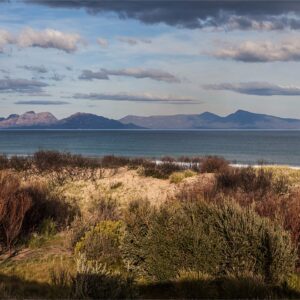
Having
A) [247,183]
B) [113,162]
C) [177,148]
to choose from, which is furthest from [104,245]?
[177,148]

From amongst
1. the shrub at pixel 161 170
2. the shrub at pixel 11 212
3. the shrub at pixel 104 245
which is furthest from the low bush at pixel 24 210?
the shrub at pixel 161 170

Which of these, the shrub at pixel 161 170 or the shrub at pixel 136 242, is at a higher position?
the shrub at pixel 136 242

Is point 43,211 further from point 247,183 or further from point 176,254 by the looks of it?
point 247,183

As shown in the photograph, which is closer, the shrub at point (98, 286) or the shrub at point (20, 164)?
the shrub at point (98, 286)

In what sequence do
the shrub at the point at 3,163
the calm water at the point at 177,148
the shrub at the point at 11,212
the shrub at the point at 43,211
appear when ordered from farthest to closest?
the calm water at the point at 177,148, the shrub at the point at 3,163, the shrub at the point at 43,211, the shrub at the point at 11,212

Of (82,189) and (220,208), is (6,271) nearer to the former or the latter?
(220,208)

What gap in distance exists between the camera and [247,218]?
25.8 ft

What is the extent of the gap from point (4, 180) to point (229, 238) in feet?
21.8

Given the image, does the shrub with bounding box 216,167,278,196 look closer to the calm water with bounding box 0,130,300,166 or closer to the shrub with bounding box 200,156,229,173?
the shrub with bounding box 200,156,229,173

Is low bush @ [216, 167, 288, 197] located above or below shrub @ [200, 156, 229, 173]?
above

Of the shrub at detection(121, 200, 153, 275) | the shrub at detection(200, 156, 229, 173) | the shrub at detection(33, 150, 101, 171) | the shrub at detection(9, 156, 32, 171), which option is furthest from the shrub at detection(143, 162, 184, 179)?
the shrub at detection(121, 200, 153, 275)

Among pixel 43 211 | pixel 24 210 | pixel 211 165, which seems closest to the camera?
pixel 24 210

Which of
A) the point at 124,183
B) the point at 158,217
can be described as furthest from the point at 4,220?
the point at 124,183

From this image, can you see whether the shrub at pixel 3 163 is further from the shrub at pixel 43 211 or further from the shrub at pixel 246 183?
the shrub at pixel 246 183
